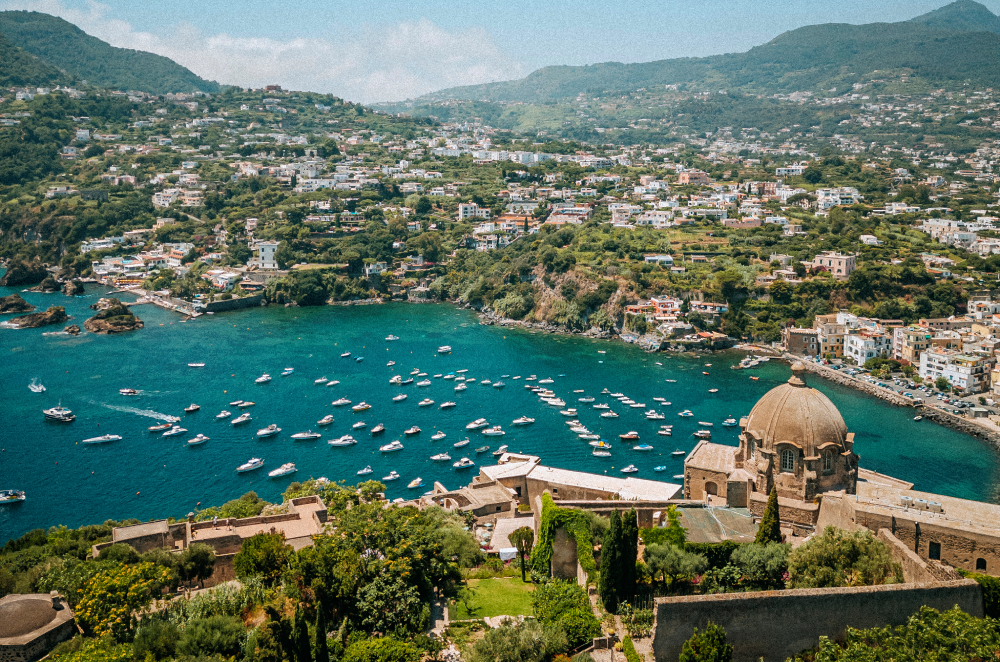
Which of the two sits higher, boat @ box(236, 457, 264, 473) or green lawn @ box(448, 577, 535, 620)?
green lawn @ box(448, 577, 535, 620)

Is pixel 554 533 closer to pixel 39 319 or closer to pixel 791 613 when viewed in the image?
pixel 791 613

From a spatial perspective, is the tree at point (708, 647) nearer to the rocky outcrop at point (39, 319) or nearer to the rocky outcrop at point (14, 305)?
the rocky outcrop at point (39, 319)

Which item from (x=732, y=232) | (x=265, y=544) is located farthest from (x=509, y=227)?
(x=265, y=544)

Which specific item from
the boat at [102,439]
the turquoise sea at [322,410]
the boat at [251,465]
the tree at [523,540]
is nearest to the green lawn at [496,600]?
the tree at [523,540]

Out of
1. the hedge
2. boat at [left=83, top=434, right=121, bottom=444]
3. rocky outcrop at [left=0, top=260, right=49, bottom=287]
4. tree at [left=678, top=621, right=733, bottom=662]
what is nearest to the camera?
tree at [left=678, top=621, right=733, bottom=662]

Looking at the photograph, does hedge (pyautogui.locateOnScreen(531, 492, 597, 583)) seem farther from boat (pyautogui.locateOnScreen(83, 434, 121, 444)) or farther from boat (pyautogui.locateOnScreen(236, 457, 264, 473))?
boat (pyautogui.locateOnScreen(83, 434, 121, 444))

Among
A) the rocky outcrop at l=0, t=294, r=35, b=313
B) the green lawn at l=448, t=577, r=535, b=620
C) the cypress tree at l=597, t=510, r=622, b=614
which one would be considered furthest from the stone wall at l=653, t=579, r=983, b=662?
the rocky outcrop at l=0, t=294, r=35, b=313
